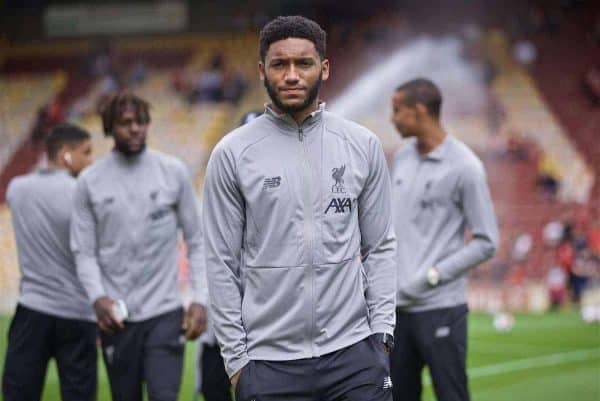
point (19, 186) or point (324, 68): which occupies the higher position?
point (324, 68)

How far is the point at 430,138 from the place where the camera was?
587cm

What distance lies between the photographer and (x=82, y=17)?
28.6 metres

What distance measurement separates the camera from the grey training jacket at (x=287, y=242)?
3660 millimetres

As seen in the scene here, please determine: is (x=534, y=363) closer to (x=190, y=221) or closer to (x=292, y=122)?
(x=190, y=221)

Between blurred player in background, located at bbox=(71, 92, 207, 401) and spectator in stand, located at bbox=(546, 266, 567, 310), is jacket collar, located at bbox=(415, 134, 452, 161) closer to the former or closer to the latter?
blurred player in background, located at bbox=(71, 92, 207, 401)

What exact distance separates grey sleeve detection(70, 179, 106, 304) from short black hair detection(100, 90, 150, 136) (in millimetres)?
350

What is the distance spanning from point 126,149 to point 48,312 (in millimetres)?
1183

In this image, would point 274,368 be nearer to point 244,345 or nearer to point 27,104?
point 244,345

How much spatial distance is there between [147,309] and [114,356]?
30 cm

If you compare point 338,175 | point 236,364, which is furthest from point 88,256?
point 338,175

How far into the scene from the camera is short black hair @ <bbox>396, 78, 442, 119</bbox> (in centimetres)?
593

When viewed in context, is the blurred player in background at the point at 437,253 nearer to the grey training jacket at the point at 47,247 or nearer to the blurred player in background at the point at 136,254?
the blurred player in background at the point at 136,254

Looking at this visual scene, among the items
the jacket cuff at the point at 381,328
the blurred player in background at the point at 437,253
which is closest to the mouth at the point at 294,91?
the jacket cuff at the point at 381,328

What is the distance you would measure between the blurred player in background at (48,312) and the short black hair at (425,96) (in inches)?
82.9
